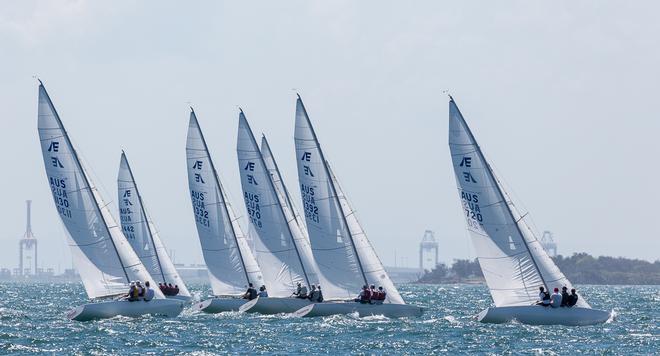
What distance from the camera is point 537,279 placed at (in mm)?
50531

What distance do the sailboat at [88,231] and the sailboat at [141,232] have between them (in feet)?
47.9

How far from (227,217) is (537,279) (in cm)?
1865

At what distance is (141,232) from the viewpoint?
71.2m

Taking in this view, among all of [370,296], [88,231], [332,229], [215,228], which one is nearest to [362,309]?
[370,296]

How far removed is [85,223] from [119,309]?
3.52 m

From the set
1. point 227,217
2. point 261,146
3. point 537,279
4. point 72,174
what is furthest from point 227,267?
point 537,279

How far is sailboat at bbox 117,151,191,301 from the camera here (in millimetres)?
70312

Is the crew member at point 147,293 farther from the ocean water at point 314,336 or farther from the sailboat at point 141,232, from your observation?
the sailboat at point 141,232

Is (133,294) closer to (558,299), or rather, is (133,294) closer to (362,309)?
(362,309)

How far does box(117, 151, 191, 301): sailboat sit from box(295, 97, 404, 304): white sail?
50.8ft

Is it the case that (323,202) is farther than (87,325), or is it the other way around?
(323,202)

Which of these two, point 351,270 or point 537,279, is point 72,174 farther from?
point 537,279

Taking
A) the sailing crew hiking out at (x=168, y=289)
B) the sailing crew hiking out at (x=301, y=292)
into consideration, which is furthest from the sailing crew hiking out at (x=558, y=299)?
the sailing crew hiking out at (x=168, y=289)

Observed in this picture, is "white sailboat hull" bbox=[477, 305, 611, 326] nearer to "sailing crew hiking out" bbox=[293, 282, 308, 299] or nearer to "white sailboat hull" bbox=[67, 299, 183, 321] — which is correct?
"sailing crew hiking out" bbox=[293, 282, 308, 299]
